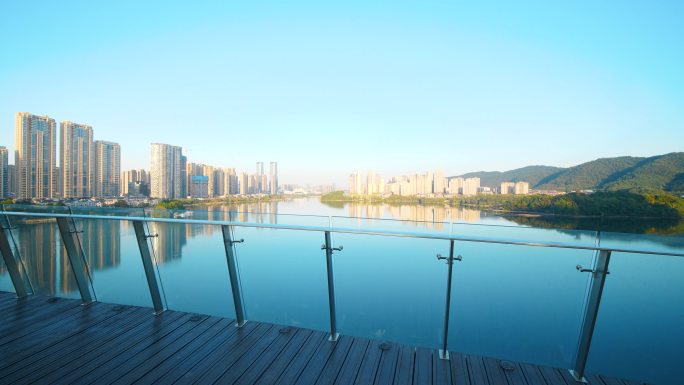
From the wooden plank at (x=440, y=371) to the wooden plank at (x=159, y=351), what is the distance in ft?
6.87

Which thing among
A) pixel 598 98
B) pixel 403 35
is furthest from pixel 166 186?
pixel 598 98

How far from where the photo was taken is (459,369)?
2.21m

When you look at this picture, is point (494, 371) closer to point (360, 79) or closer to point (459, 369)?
point (459, 369)

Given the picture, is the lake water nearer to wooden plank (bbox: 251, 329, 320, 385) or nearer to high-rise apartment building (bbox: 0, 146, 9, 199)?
wooden plank (bbox: 251, 329, 320, 385)

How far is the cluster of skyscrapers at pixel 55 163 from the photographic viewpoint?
46.0ft

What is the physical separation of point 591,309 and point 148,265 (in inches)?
169

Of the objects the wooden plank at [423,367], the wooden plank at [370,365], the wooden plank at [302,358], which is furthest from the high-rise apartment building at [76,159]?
the wooden plank at [423,367]

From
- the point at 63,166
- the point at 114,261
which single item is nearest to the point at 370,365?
the point at 114,261

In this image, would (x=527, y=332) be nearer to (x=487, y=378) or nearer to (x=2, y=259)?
(x=487, y=378)

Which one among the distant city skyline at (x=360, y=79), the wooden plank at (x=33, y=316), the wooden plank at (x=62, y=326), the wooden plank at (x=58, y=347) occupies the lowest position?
the wooden plank at (x=33, y=316)

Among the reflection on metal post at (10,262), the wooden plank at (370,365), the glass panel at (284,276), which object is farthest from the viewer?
the reflection on metal post at (10,262)

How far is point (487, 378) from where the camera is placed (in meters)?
2.08

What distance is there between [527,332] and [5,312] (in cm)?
538

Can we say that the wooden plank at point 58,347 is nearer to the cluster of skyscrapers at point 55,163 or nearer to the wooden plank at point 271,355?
the wooden plank at point 271,355
